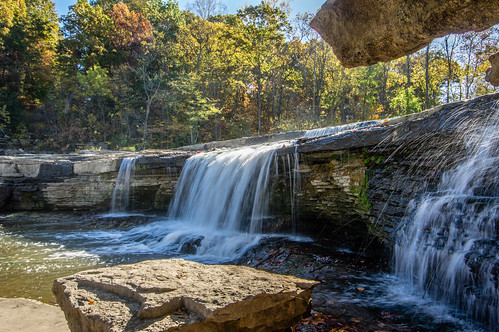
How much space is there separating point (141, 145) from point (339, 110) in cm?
1784

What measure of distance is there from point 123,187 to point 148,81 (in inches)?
568

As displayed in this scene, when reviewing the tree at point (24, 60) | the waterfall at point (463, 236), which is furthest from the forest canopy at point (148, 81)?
the waterfall at point (463, 236)

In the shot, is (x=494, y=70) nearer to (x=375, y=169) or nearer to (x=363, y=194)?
(x=375, y=169)

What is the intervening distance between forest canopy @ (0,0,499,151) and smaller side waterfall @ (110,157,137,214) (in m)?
10.1

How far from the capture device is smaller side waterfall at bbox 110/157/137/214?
11.3 metres

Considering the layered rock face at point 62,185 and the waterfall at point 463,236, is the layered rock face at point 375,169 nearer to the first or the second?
the waterfall at point 463,236

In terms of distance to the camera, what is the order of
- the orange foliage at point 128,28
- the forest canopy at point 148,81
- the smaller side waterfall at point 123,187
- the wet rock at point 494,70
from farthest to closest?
1. the orange foliage at point 128,28
2. the forest canopy at point 148,81
3. the smaller side waterfall at point 123,187
4. the wet rock at point 494,70

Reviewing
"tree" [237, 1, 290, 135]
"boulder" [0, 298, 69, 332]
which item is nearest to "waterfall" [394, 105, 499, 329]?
"boulder" [0, 298, 69, 332]

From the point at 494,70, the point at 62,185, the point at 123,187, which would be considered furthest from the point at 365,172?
the point at 62,185

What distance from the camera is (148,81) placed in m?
23.2

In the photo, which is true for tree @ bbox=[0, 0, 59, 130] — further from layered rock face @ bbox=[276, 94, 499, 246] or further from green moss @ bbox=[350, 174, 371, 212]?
green moss @ bbox=[350, 174, 371, 212]

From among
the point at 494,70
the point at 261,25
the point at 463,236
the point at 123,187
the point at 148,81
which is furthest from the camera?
the point at 148,81

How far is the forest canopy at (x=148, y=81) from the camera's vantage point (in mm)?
22500

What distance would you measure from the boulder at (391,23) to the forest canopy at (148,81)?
19.1 m
